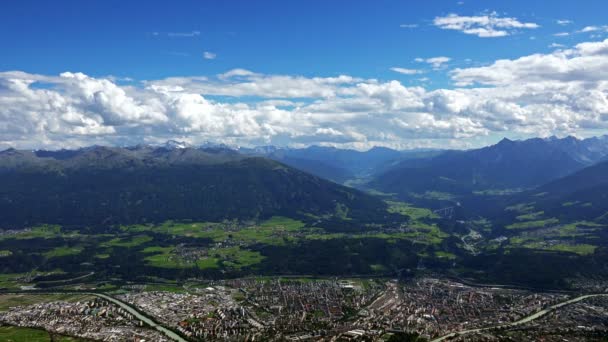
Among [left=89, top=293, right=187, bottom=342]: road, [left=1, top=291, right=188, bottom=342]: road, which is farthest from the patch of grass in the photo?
[left=89, top=293, right=187, bottom=342]: road

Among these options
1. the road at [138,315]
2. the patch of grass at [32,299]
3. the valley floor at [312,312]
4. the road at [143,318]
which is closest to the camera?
the valley floor at [312,312]

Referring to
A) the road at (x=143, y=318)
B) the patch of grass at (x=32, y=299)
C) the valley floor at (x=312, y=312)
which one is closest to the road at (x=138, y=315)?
the road at (x=143, y=318)

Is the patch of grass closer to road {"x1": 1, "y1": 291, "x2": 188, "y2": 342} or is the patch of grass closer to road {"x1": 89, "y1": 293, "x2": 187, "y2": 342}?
road {"x1": 1, "y1": 291, "x2": 188, "y2": 342}

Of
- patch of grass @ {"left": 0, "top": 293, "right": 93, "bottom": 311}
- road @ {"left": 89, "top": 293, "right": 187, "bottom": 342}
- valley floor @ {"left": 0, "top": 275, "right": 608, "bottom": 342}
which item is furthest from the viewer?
patch of grass @ {"left": 0, "top": 293, "right": 93, "bottom": 311}

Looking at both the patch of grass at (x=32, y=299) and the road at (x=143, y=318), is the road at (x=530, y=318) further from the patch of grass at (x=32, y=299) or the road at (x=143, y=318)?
the patch of grass at (x=32, y=299)

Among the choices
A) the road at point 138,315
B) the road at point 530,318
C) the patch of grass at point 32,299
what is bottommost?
the patch of grass at point 32,299

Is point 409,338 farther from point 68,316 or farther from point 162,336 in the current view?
point 68,316

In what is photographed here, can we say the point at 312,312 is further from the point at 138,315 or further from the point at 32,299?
the point at 32,299

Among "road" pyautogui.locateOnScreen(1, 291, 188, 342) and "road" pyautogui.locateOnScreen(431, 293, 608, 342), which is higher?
"road" pyautogui.locateOnScreen(431, 293, 608, 342)

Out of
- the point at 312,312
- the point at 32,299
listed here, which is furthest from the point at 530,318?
the point at 32,299

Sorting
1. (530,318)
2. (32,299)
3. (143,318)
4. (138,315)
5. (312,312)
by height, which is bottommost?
(32,299)

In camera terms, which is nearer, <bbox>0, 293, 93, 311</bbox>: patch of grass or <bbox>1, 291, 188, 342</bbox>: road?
<bbox>1, 291, 188, 342</bbox>: road
